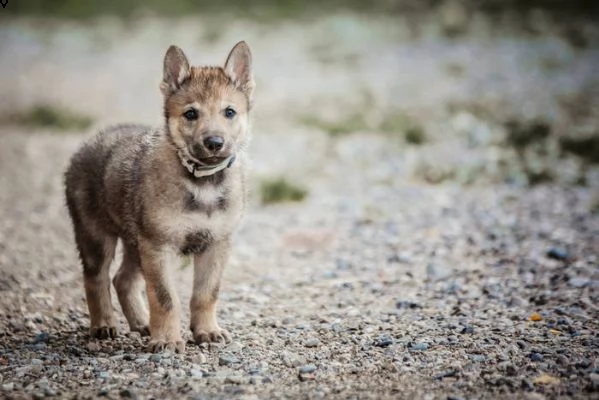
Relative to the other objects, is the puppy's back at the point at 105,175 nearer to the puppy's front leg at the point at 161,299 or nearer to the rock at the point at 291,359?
the puppy's front leg at the point at 161,299

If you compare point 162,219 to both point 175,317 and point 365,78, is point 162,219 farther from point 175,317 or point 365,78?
point 365,78

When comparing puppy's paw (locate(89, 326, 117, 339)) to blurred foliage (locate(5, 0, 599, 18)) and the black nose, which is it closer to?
the black nose

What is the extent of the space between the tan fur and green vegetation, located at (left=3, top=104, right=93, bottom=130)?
896cm

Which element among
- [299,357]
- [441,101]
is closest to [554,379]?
[299,357]

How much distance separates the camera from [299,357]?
18.6ft

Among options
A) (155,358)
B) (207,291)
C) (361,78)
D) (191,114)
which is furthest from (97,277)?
(361,78)

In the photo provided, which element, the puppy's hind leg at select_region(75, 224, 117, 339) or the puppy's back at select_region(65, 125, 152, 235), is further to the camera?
the puppy's hind leg at select_region(75, 224, 117, 339)

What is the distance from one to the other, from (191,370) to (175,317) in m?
0.51

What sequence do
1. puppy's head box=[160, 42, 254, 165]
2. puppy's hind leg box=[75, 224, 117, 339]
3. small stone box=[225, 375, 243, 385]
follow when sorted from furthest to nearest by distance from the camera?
puppy's hind leg box=[75, 224, 117, 339] → puppy's head box=[160, 42, 254, 165] → small stone box=[225, 375, 243, 385]

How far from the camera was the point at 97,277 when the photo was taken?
6.25 metres

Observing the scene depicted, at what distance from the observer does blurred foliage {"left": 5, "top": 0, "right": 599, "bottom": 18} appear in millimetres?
27016

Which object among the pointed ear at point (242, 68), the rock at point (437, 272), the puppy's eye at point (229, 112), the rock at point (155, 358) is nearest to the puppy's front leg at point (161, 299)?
the rock at point (155, 358)

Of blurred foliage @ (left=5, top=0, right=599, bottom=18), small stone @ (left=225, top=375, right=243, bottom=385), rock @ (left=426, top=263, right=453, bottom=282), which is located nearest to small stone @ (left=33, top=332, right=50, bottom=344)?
small stone @ (left=225, top=375, right=243, bottom=385)

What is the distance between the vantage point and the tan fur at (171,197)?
5637 mm
